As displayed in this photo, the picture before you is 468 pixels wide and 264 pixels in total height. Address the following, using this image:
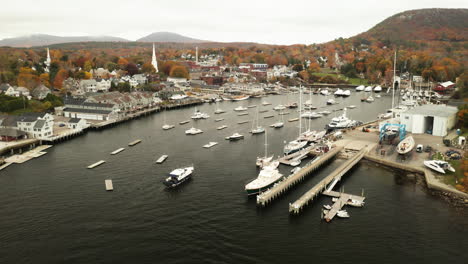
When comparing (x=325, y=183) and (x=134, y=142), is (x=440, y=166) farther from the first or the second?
(x=134, y=142)

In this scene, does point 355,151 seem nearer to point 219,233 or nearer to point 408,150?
point 408,150

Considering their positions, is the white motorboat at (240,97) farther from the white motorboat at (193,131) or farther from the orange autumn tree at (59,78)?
the orange autumn tree at (59,78)

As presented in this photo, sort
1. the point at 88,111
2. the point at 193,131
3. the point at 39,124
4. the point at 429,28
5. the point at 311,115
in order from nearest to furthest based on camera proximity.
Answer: the point at 39,124 → the point at 193,131 → the point at 88,111 → the point at 311,115 → the point at 429,28

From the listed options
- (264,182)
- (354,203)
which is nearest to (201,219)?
(264,182)

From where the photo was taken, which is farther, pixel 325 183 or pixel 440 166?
pixel 440 166

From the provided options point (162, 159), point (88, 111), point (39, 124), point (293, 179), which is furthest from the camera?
point (88, 111)

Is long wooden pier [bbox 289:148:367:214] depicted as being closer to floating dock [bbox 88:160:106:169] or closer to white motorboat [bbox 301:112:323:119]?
floating dock [bbox 88:160:106:169]

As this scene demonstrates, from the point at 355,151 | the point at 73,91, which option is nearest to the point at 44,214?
the point at 355,151
